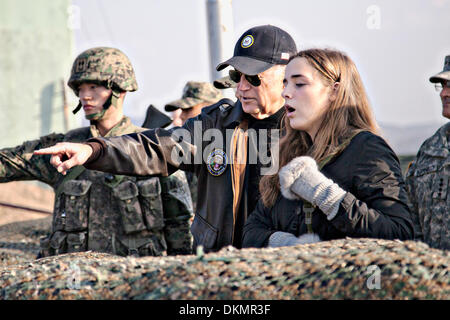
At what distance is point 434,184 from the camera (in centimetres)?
569

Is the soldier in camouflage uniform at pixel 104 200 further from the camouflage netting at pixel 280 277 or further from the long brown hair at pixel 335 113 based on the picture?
the camouflage netting at pixel 280 277

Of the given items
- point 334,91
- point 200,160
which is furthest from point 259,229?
point 200,160

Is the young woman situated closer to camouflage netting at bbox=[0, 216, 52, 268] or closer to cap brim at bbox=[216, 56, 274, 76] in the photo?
cap brim at bbox=[216, 56, 274, 76]

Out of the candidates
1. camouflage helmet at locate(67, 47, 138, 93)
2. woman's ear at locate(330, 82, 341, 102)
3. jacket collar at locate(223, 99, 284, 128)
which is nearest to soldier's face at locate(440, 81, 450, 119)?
jacket collar at locate(223, 99, 284, 128)

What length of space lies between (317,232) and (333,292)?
0.79m

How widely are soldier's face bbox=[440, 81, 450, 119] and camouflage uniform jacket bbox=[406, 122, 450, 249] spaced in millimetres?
116

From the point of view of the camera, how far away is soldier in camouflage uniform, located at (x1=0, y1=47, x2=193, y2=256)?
5.52 m

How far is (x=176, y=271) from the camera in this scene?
2.09 meters

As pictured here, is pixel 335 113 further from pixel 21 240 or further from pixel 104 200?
pixel 21 240

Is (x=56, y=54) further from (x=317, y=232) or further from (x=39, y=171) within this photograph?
(x=317, y=232)

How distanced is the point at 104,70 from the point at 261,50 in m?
2.34

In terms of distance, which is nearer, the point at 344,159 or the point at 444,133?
the point at 344,159

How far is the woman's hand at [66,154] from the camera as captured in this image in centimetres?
303
